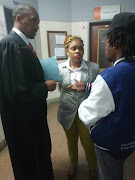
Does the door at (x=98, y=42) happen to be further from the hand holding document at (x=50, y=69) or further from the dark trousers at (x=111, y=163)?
the dark trousers at (x=111, y=163)

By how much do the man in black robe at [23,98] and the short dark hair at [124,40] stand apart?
21.5 inches

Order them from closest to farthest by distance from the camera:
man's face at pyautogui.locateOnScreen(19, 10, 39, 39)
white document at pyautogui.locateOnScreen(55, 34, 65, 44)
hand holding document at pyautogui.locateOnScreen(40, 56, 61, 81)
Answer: man's face at pyautogui.locateOnScreen(19, 10, 39, 39) → hand holding document at pyautogui.locateOnScreen(40, 56, 61, 81) → white document at pyautogui.locateOnScreen(55, 34, 65, 44)

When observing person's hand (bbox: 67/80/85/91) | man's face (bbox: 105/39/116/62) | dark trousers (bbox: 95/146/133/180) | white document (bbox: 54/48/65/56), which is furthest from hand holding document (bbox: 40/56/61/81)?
white document (bbox: 54/48/65/56)

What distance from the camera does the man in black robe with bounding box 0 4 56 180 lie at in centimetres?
85

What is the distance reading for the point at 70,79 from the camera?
1.27 metres

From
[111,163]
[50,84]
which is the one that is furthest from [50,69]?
[111,163]

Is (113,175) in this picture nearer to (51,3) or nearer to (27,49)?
(27,49)

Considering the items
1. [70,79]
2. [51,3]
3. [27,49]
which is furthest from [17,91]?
[51,3]

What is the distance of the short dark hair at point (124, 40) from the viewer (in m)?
0.67

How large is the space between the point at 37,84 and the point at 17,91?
169 mm

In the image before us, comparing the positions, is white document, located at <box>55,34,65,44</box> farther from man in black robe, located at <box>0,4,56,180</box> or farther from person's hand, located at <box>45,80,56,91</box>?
person's hand, located at <box>45,80,56,91</box>

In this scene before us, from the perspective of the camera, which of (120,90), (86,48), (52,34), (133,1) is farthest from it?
(86,48)

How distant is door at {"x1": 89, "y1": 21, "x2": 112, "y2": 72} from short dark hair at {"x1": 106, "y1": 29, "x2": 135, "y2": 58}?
106 inches

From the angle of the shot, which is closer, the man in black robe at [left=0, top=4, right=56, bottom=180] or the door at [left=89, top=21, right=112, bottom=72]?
the man in black robe at [left=0, top=4, right=56, bottom=180]
